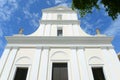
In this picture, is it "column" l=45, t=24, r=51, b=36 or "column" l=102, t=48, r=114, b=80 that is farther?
"column" l=45, t=24, r=51, b=36

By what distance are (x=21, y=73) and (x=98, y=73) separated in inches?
274

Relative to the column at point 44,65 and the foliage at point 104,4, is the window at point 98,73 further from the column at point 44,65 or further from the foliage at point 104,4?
the foliage at point 104,4

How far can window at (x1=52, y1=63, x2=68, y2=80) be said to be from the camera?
12291 millimetres

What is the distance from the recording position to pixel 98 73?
1271 centimetres

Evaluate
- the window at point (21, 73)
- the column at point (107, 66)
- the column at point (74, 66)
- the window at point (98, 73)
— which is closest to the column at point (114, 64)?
the column at point (107, 66)

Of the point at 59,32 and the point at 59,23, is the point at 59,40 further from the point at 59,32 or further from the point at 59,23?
the point at 59,23

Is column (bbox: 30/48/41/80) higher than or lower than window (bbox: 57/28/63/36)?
lower

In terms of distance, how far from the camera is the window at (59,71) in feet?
40.3

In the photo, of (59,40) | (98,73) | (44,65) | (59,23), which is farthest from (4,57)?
(98,73)

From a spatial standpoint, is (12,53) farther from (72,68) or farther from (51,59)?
(72,68)

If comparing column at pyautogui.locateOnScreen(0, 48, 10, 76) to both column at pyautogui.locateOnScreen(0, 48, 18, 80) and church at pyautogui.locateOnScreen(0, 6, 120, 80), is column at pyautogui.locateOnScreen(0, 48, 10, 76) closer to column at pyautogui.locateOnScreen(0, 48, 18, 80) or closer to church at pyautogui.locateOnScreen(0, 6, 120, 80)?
church at pyautogui.locateOnScreen(0, 6, 120, 80)

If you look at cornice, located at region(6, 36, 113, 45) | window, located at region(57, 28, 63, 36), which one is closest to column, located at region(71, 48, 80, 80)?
cornice, located at region(6, 36, 113, 45)

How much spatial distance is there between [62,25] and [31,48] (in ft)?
17.8

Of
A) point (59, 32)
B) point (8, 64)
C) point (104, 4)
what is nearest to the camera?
point (104, 4)
